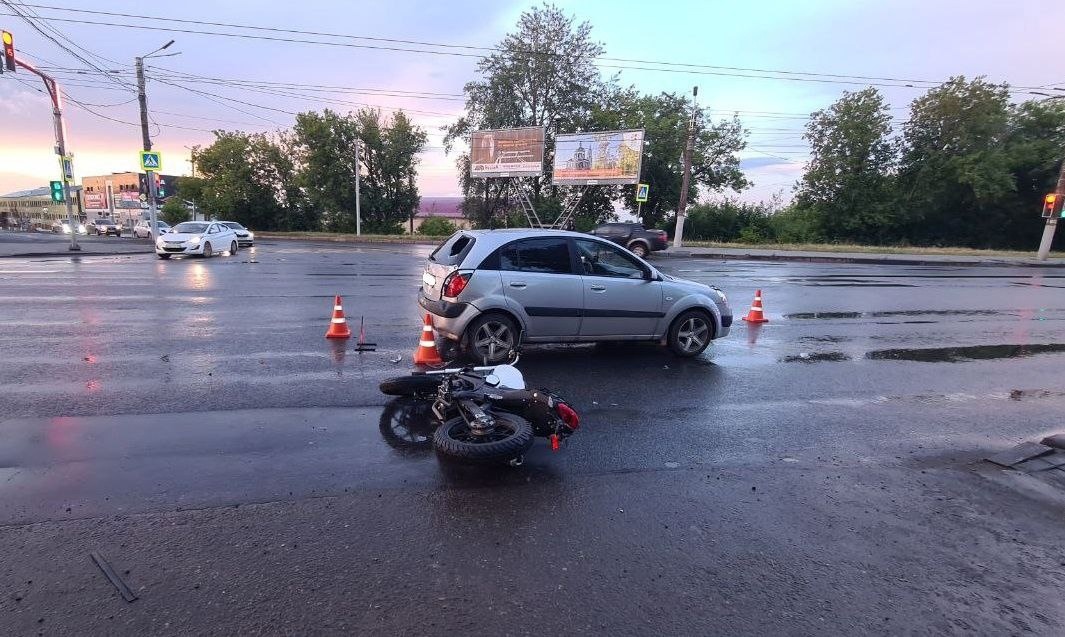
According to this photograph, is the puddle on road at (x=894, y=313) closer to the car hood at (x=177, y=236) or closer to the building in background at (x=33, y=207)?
the car hood at (x=177, y=236)

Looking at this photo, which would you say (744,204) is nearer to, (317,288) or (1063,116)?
(1063,116)

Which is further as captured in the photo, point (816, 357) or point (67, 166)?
point (67, 166)

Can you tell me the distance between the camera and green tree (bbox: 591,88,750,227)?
151ft

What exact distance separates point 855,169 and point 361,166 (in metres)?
41.2

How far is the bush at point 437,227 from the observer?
156 feet

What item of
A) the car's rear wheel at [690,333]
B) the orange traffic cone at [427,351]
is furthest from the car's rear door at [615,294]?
the orange traffic cone at [427,351]

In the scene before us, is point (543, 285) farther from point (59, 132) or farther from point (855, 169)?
point (855, 169)

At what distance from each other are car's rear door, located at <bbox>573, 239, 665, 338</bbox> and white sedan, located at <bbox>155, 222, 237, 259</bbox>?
20.8 meters

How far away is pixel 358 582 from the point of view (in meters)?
2.84

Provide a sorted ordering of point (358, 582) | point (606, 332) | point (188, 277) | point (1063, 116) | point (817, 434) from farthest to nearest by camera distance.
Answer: point (1063, 116) < point (188, 277) < point (606, 332) < point (817, 434) < point (358, 582)

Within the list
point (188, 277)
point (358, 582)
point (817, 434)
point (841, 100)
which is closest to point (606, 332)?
point (817, 434)

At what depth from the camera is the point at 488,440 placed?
4145 millimetres

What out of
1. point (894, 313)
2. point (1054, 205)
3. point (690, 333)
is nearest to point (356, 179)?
point (894, 313)

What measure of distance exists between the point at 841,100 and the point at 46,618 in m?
53.7
